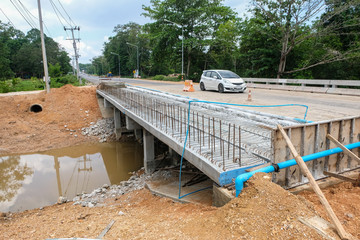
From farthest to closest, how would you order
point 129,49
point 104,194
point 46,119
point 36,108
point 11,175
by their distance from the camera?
point 129,49, point 36,108, point 46,119, point 11,175, point 104,194

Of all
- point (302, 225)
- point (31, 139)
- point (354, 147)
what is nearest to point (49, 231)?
point (302, 225)

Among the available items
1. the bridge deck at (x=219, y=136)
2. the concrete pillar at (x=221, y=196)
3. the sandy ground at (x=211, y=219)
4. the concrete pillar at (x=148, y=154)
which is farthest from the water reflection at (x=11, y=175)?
the concrete pillar at (x=221, y=196)

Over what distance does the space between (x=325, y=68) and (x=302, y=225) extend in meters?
23.7

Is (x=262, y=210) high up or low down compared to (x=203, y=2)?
down

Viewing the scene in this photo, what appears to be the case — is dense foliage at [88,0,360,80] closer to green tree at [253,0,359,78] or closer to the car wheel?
green tree at [253,0,359,78]

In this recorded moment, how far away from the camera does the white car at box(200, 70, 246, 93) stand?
16828mm

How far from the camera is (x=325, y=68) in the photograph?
22438 millimetres

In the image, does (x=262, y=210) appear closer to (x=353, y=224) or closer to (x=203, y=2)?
(x=353, y=224)

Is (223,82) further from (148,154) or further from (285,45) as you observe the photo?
(285,45)

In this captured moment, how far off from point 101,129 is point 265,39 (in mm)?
18923

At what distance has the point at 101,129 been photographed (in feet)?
64.9

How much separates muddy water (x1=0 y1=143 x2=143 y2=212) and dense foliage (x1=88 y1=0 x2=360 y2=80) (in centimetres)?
1725

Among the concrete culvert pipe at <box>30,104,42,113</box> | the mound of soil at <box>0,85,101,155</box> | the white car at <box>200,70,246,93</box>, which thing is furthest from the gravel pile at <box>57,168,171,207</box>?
the concrete culvert pipe at <box>30,104,42,113</box>

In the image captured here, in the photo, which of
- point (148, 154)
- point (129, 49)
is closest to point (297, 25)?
point (148, 154)
